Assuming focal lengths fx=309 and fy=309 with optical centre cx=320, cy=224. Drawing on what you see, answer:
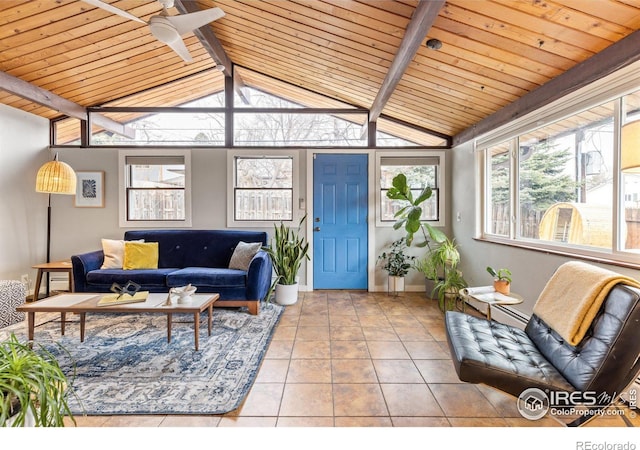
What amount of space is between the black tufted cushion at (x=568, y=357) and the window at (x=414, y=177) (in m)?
2.91

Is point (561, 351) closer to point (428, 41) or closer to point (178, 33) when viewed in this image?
point (428, 41)

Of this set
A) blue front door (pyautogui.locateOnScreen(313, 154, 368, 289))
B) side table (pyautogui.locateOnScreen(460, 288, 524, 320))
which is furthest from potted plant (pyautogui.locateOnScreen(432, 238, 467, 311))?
blue front door (pyautogui.locateOnScreen(313, 154, 368, 289))

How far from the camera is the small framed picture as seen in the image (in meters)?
4.53

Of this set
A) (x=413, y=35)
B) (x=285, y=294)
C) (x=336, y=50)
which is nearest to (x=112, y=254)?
(x=285, y=294)

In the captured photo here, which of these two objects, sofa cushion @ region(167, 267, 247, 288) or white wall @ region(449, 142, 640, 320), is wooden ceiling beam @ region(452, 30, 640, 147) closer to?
white wall @ region(449, 142, 640, 320)

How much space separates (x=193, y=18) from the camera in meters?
2.20

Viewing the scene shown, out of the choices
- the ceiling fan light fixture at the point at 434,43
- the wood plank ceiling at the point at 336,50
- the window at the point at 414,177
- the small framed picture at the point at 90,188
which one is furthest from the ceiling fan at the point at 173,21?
the small framed picture at the point at 90,188

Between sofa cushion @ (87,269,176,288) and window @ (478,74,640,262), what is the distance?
3880 mm

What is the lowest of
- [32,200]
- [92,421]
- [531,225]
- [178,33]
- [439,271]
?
[92,421]

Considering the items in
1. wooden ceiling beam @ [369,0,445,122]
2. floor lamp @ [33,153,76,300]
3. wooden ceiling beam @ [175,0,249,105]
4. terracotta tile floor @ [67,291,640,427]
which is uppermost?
wooden ceiling beam @ [175,0,249,105]

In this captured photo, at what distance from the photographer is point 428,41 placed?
8.16 feet

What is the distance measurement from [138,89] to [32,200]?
2115mm
